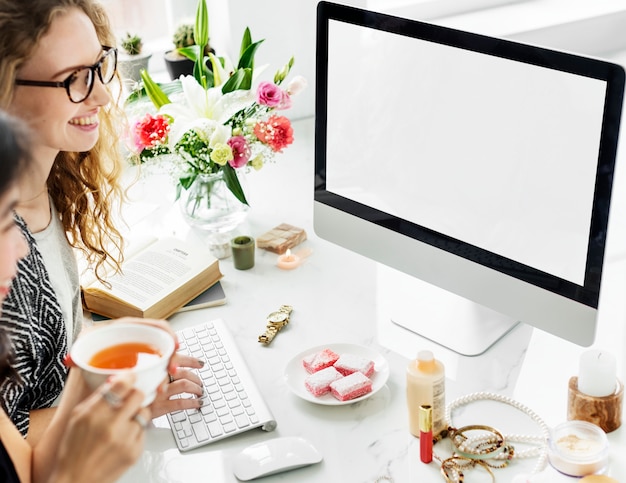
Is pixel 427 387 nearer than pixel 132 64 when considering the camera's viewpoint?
Yes

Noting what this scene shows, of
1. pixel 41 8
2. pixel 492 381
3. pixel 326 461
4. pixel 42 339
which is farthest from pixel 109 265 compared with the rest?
pixel 492 381

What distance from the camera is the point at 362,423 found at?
1312 millimetres

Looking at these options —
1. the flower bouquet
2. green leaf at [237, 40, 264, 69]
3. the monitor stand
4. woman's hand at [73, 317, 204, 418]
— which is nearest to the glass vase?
the flower bouquet

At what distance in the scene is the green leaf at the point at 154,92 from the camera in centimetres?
173

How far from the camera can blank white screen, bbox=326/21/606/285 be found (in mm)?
1191

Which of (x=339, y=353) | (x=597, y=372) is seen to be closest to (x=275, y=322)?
(x=339, y=353)

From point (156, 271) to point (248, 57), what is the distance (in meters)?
0.51

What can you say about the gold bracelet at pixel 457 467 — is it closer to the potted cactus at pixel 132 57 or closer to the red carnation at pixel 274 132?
the red carnation at pixel 274 132

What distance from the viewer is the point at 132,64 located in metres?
2.21

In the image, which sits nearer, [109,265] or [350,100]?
[350,100]

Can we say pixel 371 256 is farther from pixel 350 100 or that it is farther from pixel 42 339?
pixel 42 339

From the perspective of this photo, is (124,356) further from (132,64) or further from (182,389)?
(132,64)

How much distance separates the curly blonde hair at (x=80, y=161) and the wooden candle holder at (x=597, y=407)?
2.73 ft

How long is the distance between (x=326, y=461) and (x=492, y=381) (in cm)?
32
